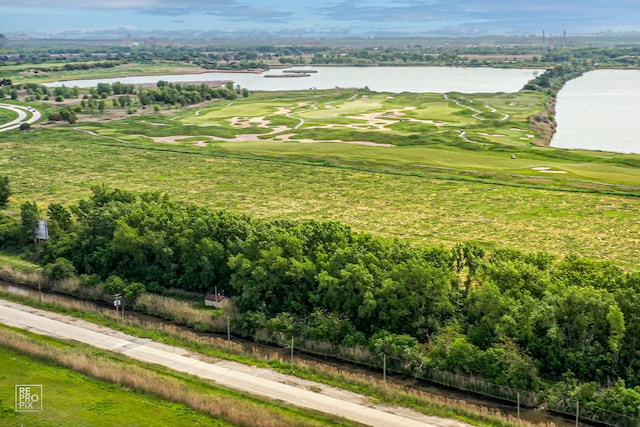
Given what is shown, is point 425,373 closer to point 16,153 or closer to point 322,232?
point 322,232

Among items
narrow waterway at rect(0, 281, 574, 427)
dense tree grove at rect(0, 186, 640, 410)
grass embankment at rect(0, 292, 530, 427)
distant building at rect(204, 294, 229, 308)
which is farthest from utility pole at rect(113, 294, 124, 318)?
distant building at rect(204, 294, 229, 308)

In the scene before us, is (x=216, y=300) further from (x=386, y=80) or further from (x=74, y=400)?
(x=386, y=80)

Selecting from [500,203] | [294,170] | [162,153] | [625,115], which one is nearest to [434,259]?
[500,203]

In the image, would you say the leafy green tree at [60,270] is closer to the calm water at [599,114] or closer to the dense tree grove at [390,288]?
the dense tree grove at [390,288]

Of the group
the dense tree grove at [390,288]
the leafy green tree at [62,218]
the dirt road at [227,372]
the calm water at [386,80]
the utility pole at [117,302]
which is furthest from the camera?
the calm water at [386,80]

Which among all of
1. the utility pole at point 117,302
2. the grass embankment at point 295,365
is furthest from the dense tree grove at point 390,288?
the grass embankment at point 295,365
